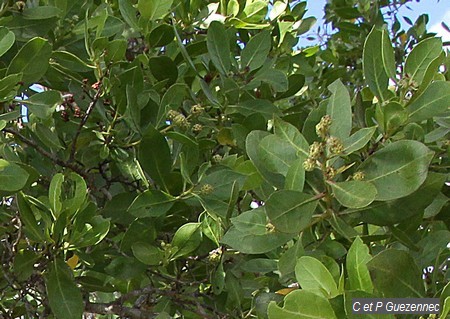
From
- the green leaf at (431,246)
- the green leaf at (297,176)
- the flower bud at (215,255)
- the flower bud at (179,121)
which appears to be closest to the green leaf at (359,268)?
the green leaf at (297,176)

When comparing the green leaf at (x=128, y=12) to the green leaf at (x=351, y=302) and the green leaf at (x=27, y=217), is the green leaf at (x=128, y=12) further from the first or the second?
the green leaf at (x=351, y=302)

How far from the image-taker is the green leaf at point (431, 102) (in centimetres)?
100

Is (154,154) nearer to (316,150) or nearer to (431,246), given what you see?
(316,150)

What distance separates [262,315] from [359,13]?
1.59m

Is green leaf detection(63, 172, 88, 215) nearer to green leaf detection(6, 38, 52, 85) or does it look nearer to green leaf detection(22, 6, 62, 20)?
green leaf detection(6, 38, 52, 85)

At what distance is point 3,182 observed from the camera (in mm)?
1038

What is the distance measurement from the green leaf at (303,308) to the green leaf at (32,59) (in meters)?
0.64

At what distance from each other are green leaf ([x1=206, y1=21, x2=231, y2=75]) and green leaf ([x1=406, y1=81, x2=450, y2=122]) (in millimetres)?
443

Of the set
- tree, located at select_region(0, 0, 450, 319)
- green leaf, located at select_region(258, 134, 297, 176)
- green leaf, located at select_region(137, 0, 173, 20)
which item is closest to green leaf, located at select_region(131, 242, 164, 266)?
tree, located at select_region(0, 0, 450, 319)

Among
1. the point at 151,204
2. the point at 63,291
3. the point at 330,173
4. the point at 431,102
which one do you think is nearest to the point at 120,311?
the point at 63,291

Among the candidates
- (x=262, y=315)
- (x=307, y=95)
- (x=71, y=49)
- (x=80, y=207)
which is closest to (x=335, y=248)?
(x=262, y=315)

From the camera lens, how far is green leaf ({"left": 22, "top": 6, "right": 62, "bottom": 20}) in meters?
1.28

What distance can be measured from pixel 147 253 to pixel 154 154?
183mm

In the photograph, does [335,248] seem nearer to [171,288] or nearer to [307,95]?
[171,288]
